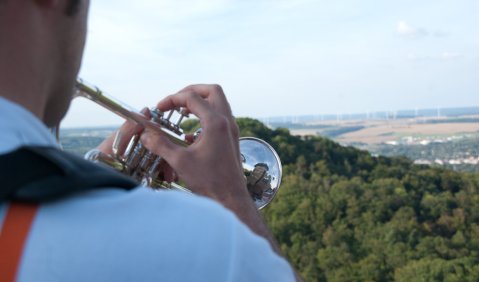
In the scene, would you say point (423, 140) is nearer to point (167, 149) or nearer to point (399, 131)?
point (399, 131)

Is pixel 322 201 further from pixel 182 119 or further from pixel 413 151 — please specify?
pixel 413 151

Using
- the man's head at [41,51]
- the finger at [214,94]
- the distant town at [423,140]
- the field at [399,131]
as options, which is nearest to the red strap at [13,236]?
the man's head at [41,51]

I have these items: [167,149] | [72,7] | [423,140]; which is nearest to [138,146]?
[167,149]

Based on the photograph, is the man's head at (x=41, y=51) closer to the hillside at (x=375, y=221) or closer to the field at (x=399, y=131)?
the hillside at (x=375, y=221)

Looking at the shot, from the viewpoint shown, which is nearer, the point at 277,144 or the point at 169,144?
the point at 169,144

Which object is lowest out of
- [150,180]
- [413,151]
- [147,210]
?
[413,151]

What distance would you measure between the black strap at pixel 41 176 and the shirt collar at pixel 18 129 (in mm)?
16

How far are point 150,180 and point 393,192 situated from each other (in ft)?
43.5

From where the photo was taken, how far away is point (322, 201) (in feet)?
46.5

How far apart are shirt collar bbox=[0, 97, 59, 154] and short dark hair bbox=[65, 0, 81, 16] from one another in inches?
6.5

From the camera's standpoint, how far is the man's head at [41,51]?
812 millimetres

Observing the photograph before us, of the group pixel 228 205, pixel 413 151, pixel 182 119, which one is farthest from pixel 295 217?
pixel 413 151

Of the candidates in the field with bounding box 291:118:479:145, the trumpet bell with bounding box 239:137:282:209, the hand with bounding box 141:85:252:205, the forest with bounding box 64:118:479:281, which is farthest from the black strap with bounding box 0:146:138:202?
the field with bounding box 291:118:479:145

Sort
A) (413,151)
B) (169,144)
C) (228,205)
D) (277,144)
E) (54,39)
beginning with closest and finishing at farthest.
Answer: (54,39)
(228,205)
(169,144)
(277,144)
(413,151)
